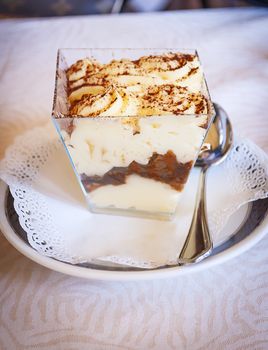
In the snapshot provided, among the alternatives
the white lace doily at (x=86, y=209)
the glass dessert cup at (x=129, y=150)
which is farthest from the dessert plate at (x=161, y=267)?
the glass dessert cup at (x=129, y=150)

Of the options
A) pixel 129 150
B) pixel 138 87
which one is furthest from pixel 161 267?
pixel 138 87

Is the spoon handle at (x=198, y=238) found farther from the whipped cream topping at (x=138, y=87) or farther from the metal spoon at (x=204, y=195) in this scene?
the whipped cream topping at (x=138, y=87)

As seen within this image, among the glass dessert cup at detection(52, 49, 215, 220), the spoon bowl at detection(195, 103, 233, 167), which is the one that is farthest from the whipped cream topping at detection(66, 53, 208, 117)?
the spoon bowl at detection(195, 103, 233, 167)

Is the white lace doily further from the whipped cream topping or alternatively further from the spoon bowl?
the whipped cream topping

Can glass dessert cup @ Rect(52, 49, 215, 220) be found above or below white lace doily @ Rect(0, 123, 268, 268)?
above

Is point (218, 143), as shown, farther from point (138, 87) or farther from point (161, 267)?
point (161, 267)

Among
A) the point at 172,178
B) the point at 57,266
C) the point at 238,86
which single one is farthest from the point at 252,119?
the point at 57,266

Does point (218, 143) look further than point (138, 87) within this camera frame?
Yes

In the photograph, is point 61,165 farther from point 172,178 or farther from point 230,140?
point 230,140
